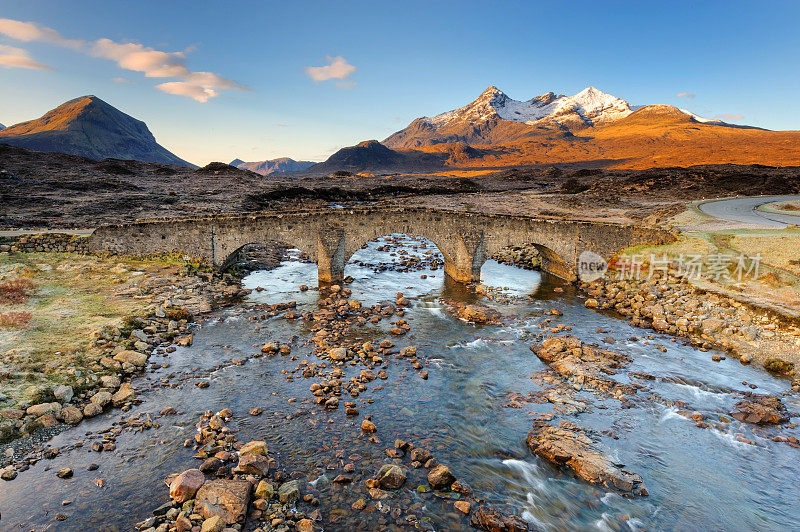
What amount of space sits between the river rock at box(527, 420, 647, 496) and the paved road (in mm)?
30906

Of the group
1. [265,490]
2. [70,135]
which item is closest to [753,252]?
[265,490]

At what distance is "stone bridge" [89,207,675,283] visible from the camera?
91.7 ft

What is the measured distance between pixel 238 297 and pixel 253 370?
35.2 feet

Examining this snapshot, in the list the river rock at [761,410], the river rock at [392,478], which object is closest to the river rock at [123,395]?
the river rock at [392,478]

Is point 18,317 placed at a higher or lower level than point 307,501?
higher

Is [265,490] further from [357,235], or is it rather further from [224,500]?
[357,235]

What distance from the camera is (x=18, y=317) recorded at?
17.2m

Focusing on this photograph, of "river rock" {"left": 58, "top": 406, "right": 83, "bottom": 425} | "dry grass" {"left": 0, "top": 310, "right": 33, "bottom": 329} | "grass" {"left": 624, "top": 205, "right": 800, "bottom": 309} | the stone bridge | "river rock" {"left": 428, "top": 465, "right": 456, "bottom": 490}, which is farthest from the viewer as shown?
the stone bridge

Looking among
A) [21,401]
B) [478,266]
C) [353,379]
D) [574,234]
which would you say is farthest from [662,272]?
[21,401]

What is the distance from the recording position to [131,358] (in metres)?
16.0

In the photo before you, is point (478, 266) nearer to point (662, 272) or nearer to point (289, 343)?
point (662, 272)

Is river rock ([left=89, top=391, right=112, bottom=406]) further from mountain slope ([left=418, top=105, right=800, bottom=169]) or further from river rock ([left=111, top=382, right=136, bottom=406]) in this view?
mountain slope ([left=418, top=105, right=800, bottom=169])

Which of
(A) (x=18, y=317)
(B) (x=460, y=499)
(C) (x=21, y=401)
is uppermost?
(A) (x=18, y=317)

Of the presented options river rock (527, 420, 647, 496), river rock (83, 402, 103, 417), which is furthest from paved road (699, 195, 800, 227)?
river rock (83, 402, 103, 417)
